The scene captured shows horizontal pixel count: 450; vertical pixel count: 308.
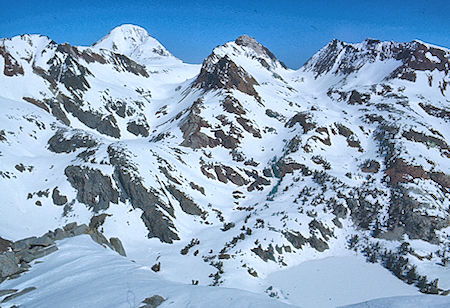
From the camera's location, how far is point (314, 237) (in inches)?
1359

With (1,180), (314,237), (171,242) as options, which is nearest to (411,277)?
(314,237)

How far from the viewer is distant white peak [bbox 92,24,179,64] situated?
6544 inches

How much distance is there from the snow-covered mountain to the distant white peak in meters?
79.7

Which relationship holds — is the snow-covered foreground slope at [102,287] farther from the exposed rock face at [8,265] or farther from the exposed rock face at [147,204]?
the exposed rock face at [147,204]

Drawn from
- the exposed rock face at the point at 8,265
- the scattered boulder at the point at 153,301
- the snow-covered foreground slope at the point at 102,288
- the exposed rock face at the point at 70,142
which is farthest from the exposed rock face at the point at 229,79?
the scattered boulder at the point at 153,301

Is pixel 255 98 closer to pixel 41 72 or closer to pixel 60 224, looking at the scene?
pixel 41 72

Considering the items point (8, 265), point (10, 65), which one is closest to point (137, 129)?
point (10, 65)

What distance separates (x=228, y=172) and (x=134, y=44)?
159618 millimetres

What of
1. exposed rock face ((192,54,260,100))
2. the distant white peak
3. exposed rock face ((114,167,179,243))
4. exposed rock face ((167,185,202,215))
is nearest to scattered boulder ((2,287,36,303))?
exposed rock face ((114,167,179,243))

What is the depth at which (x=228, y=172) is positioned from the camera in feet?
167

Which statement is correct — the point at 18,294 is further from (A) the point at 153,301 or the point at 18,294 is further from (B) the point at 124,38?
(B) the point at 124,38

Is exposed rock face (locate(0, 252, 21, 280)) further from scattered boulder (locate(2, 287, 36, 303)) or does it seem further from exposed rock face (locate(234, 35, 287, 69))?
exposed rock face (locate(234, 35, 287, 69))

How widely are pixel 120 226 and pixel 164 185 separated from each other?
8220 millimetres

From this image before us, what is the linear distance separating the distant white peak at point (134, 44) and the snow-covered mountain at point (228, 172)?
79.7 m
